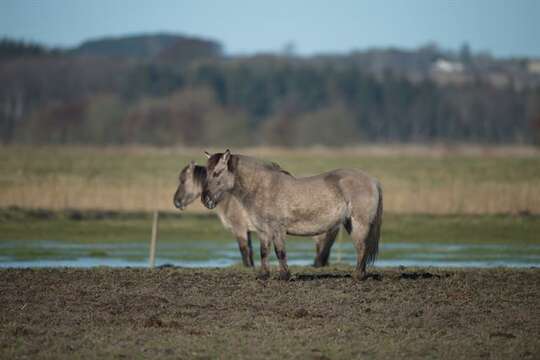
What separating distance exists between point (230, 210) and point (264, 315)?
6214 mm

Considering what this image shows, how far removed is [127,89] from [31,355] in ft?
484

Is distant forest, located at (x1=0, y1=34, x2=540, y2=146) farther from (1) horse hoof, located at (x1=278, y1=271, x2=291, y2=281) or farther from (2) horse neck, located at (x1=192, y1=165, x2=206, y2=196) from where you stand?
(1) horse hoof, located at (x1=278, y1=271, x2=291, y2=281)

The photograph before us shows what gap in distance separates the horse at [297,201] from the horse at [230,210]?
2656mm

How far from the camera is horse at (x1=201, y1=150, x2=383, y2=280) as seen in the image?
631 inches

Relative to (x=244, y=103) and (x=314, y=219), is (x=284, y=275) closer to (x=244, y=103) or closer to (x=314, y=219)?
(x=314, y=219)

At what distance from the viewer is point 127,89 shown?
513 feet

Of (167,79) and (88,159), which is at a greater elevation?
(167,79)

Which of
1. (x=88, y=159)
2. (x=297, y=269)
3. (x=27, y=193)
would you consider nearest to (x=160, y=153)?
(x=88, y=159)

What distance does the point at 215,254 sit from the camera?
86.7 feet

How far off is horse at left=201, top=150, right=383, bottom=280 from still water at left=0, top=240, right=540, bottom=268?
21.5 ft

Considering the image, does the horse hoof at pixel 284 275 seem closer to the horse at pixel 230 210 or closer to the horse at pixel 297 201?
the horse at pixel 297 201

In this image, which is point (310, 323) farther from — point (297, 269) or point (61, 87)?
point (61, 87)

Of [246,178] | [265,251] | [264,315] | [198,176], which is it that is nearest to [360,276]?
[265,251]

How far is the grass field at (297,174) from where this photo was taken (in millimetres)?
35812
